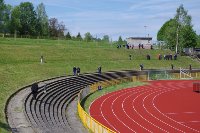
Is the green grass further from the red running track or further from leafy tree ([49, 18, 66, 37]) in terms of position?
leafy tree ([49, 18, 66, 37])

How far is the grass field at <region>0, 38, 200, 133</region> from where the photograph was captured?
125ft

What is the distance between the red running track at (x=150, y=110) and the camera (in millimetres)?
27266

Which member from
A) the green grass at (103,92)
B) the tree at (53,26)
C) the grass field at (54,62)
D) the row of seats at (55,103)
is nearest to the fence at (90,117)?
the green grass at (103,92)

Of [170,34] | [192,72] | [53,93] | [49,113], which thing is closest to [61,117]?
[49,113]

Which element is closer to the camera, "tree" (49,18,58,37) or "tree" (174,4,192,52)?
"tree" (174,4,192,52)

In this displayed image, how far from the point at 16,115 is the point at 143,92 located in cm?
2205

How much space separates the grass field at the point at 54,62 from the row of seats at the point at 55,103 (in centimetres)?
226

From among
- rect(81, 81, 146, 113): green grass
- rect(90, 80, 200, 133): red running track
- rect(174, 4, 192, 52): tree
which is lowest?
rect(90, 80, 200, 133): red running track

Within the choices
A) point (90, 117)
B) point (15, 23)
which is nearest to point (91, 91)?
point (90, 117)

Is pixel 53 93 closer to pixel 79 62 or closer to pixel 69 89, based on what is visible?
pixel 69 89

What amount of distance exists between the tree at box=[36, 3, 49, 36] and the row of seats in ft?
187

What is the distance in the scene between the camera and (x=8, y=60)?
159 ft

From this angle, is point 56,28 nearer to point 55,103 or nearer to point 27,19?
point 27,19

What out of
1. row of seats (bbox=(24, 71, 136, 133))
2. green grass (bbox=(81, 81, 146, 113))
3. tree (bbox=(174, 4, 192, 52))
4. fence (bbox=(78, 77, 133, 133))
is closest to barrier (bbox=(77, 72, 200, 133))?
fence (bbox=(78, 77, 133, 133))
